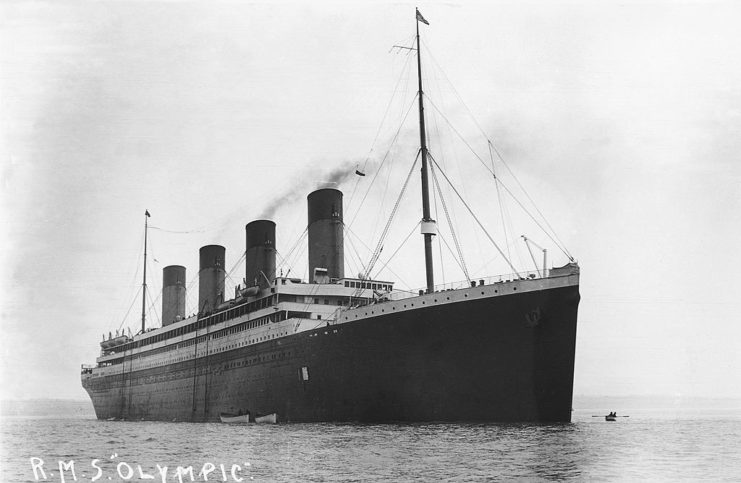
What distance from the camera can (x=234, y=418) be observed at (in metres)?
41.8

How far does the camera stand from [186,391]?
164 feet

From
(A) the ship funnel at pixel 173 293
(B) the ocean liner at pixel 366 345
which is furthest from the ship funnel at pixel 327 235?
(A) the ship funnel at pixel 173 293

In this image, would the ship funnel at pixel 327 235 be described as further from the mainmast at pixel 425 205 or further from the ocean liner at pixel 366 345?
the mainmast at pixel 425 205

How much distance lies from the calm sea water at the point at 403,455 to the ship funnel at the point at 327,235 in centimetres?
1325

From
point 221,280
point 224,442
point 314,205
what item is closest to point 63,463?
point 224,442

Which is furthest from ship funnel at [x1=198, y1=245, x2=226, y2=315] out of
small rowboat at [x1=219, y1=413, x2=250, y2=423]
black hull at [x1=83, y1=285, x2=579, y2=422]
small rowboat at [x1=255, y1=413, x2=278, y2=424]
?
black hull at [x1=83, y1=285, x2=579, y2=422]

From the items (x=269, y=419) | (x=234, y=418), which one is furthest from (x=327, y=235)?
(x=234, y=418)

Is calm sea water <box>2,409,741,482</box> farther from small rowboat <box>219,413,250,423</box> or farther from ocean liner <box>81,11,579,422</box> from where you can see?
small rowboat <box>219,413,250,423</box>

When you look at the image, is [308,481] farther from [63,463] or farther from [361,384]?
[361,384]

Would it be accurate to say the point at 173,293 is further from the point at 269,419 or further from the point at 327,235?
the point at 269,419

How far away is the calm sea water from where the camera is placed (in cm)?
1750

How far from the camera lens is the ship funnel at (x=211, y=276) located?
52475 mm

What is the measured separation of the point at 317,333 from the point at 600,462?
17574mm

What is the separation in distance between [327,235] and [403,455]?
902 inches
